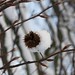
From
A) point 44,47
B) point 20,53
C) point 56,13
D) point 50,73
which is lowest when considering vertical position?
point 50,73

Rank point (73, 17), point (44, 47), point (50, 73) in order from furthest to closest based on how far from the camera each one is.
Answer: point (73, 17) < point (50, 73) < point (44, 47)

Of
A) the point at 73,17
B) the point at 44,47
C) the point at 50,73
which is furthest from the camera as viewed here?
the point at 73,17

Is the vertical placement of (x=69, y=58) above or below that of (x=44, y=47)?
below

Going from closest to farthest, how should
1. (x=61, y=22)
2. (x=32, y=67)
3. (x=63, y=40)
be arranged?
(x=32, y=67)
(x=63, y=40)
(x=61, y=22)

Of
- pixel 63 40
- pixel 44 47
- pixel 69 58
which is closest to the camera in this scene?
pixel 44 47

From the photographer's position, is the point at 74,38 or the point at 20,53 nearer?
the point at 20,53

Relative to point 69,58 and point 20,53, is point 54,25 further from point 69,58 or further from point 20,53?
point 20,53

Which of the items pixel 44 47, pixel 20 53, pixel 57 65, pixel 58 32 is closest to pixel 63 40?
pixel 58 32

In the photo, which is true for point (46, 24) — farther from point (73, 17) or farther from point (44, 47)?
point (44, 47)

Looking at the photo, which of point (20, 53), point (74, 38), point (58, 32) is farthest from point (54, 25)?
point (20, 53)
